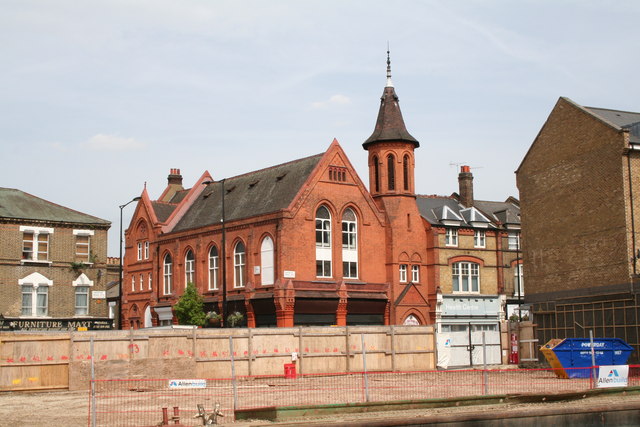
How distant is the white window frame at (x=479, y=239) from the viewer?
65.7 meters

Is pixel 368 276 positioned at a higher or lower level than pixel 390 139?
lower

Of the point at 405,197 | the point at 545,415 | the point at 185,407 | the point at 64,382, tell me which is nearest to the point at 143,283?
the point at 405,197

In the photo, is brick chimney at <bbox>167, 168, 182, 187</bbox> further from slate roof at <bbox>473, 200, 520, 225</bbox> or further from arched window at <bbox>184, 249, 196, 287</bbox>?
slate roof at <bbox>473, 200, 520, 225</bbox>

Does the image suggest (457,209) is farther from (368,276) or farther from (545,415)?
(545,415)

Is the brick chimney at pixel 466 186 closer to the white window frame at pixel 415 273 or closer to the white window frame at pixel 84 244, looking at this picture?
the white window frame at pixel 415 273

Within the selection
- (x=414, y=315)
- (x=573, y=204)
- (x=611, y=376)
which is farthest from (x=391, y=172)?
(x=611, y=376)

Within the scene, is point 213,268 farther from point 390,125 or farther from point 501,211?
point 501,211

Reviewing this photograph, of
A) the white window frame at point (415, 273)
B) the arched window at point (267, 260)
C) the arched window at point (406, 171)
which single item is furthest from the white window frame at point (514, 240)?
the arched window at point (267, 260)

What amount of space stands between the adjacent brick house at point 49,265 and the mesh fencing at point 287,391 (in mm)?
21125

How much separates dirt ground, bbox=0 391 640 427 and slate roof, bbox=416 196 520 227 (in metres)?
39.9

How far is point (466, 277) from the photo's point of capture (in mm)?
64500

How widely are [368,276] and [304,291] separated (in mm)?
6063

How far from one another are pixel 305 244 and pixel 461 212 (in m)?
17.6

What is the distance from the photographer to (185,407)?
945 inches
